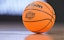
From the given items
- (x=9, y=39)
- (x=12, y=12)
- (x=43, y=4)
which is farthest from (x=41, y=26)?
(x=12, y=12)

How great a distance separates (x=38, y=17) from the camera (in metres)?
1.61

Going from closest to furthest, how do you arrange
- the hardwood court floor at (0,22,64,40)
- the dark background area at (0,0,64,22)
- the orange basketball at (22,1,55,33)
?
1. the hardwood court floor at (0,22,64,40)
2. the orange basketball at (22,1,55,33)
3. the dark background area at (0,0,64,22)

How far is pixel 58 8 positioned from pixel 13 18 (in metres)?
0.83

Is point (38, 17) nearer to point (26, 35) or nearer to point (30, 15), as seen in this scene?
point (30, 15)

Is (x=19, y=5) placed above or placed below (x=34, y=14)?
below

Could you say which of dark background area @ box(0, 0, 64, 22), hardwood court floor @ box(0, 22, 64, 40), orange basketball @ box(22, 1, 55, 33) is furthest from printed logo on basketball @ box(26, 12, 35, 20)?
dark background area @ box(0, 0, 64, 22)

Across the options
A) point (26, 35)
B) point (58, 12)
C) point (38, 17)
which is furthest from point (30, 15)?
point (58, 12)

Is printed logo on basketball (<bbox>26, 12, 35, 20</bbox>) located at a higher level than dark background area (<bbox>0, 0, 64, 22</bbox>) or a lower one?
higher

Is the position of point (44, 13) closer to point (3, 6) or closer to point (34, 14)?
point (34, 14)

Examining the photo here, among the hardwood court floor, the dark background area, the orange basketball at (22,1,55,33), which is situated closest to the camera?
the hardwood court floor

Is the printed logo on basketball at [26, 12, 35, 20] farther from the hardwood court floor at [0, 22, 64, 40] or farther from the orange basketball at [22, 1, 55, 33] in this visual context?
the hardwood court floor at [0, 22, 64, 40]

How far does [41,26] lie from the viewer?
160 centimetres

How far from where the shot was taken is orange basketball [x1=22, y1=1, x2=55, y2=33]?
160 centimetres

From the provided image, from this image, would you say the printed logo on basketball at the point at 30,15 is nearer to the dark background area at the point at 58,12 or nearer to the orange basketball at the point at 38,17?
the orange basketball at the point at 38,17
